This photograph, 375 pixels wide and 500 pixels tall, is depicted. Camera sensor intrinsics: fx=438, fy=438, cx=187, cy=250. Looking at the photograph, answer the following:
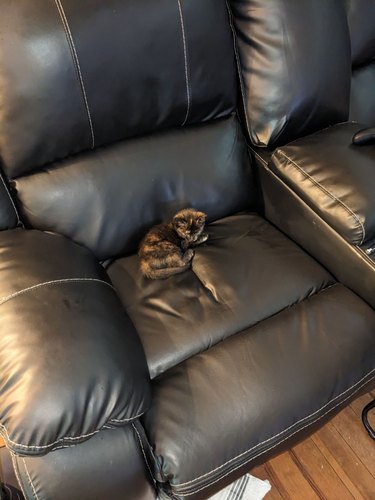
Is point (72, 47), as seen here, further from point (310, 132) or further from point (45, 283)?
point (310, 132)

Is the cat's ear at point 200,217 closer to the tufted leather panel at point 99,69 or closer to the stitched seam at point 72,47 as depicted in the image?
the tufted leather panel at point 99,69

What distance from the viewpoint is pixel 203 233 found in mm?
1389

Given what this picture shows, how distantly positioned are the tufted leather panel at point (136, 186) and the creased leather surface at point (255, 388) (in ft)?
1.52

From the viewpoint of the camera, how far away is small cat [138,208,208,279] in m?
1.25

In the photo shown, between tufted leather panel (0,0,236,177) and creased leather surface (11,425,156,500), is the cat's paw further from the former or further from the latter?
creased leather surface (11,425,156,500)

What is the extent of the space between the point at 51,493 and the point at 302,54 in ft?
4.30

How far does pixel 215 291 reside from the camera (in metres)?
1.21

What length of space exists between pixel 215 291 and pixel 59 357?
1.61 feet

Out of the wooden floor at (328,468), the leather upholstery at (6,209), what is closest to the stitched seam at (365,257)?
the wooden floor at (328,468)

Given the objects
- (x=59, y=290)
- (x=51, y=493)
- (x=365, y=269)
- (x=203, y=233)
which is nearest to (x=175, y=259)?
(x=203, y=233)

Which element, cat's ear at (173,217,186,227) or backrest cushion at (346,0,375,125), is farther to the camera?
backrest cushion at (346,0,375,125)

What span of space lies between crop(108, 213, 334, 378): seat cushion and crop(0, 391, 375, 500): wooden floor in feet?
1.69

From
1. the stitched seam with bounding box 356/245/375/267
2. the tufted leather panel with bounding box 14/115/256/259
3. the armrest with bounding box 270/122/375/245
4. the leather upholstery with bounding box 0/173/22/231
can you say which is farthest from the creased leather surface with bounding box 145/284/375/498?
the leather upholstery with bounding box 0/173/22/231

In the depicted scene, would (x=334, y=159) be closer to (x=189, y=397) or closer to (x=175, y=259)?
(x=175, y=259)
